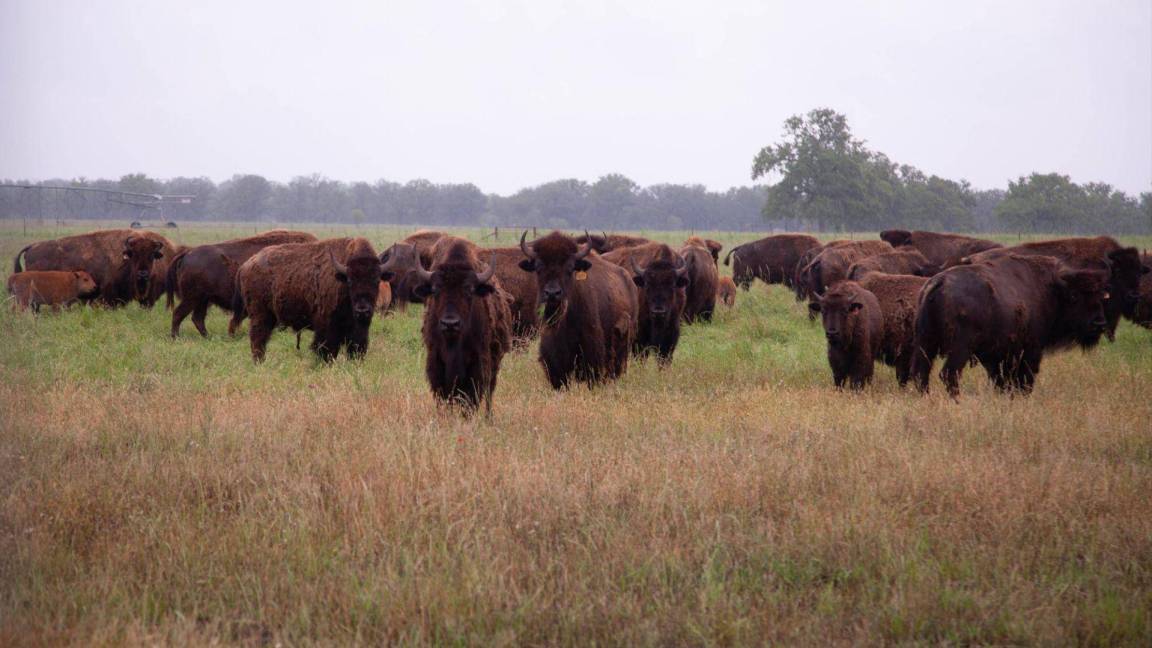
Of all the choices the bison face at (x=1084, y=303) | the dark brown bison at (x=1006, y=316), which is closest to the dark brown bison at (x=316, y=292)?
the dark brown bison at (x=1006, y=316)

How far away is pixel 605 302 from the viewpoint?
10570 mm

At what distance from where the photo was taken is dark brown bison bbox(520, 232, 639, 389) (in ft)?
32.0

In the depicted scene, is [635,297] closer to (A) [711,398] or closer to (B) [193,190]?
(A) [711,398]

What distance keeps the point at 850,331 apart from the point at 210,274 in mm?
10560

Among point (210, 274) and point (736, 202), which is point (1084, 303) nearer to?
point (210, 274)

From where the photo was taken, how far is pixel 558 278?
972cm

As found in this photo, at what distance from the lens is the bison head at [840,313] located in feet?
34.1

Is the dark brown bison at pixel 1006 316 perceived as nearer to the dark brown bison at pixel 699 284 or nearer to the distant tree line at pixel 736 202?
the dark brown bison at pixel 699 284

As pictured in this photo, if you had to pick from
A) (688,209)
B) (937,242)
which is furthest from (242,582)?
(688,209)

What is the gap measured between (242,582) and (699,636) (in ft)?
7.55

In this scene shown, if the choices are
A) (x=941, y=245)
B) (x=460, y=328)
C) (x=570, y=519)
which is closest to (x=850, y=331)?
(x=460, y=328)

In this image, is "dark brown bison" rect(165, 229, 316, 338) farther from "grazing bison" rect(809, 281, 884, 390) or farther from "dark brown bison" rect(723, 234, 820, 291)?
"dark brown bison" rect(723, 234, 820, 291)

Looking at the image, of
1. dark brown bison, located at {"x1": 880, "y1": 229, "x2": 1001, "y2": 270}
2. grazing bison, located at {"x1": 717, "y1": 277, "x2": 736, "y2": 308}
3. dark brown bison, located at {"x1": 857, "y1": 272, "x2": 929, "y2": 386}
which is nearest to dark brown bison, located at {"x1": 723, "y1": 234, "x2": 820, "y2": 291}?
grazing bison, located at {"x1": 717, "y1": 277, "x2": 736, "y2": 308}

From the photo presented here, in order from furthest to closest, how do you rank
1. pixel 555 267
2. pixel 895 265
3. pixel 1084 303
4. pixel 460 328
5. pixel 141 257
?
pixel 141 257 < pixel 895 265 < pixel 1084 303 < pixel 555 267 < pixel 460 328
